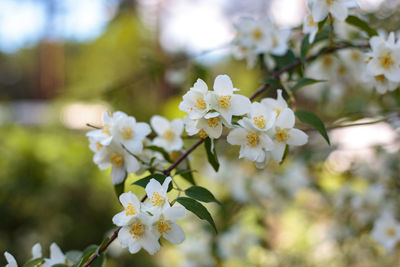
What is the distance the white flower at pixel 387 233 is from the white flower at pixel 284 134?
0.58m

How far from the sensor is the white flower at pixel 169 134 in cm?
72

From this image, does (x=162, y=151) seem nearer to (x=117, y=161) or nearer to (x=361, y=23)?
(x=117, y=161)

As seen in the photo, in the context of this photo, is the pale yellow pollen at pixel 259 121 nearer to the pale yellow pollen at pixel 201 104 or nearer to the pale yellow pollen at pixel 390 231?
the pale yellow pollen at pixel 201 104

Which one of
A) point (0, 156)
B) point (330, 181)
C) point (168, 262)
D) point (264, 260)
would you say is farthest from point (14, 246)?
point (330, 181)

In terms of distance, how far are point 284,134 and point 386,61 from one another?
0.28 m

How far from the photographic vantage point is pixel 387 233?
1.00 m

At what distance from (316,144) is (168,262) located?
5.43 ft

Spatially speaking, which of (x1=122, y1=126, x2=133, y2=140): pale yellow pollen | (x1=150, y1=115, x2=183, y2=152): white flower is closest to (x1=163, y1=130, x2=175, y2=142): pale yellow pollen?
(x1=150, y1=115, x2=183, y2=152): white flower

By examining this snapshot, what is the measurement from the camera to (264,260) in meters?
1.80

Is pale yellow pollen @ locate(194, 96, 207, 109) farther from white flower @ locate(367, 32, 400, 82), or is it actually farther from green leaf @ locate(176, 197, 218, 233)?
white flower @ locate(367, 32, 400, 82)

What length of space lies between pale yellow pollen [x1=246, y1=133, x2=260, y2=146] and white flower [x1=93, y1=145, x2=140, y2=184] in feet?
0.69

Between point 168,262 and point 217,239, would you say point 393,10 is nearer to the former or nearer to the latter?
point 217,239

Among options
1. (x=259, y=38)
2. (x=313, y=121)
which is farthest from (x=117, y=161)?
(x=259, y=38)

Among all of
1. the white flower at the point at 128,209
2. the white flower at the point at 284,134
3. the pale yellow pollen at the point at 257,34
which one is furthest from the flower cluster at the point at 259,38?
the white flower at the point at 128,209
